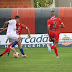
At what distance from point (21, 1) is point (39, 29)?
9629mm

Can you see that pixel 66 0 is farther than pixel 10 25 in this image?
Yes

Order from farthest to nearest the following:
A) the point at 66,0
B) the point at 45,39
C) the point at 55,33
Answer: the point at 66,0 → the point at 45,39 → the point at 55,33

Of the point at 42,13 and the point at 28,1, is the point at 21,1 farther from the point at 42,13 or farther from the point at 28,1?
the point at 42,13

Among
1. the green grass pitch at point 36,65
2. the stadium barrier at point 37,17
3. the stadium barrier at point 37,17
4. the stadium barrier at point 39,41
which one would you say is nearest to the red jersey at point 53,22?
the green grass pitch at point 36,65

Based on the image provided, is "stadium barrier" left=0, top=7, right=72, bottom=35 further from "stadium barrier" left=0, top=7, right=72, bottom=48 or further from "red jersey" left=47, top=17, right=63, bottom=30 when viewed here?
"red jersey" left=47, top=17, right=63, bottom=30

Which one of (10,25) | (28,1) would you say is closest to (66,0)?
(28,1)

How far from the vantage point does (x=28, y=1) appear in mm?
30844

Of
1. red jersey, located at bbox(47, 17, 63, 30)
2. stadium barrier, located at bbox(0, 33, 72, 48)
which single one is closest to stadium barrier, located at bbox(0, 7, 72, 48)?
stadium barrier, located at bbox(0, 33, 72, 48)

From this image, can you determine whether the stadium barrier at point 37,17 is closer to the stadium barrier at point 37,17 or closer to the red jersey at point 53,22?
the stadium barrier at point 37,17

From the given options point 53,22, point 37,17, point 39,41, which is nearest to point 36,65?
point 53,22

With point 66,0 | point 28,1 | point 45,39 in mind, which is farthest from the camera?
point 66,0

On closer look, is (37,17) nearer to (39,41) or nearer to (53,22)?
(39,41)

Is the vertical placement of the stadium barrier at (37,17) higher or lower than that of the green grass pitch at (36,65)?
higher

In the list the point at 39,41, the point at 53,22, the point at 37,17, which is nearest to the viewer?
the point at 53,22
